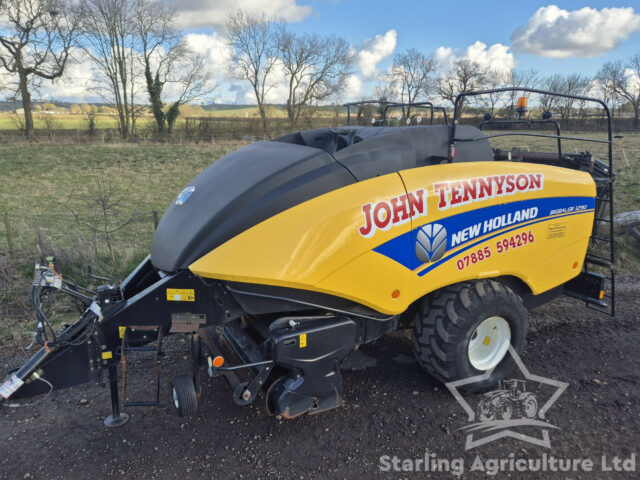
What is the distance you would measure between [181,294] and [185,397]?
2.16 feet

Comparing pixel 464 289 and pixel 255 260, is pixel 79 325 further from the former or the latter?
pixel 464 289

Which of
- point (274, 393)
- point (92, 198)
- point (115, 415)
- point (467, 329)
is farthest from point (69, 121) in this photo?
point (467, 329)

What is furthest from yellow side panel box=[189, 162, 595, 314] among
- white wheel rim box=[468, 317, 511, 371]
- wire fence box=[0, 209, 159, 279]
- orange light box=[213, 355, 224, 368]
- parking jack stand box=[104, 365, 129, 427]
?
wire fence box=[0, 209, 159, 279]

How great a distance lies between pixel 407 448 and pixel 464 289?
1.20m

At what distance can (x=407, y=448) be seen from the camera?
3127mm

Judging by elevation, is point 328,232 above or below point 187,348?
above

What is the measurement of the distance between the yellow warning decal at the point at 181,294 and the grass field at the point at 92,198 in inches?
112

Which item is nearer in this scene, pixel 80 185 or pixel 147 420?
pixel 147 420

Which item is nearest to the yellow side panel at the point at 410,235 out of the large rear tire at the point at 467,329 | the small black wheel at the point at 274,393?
the large rear tire at the point at 467,329

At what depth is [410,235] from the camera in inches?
123

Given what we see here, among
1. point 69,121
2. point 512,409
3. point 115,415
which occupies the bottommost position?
point 512,409

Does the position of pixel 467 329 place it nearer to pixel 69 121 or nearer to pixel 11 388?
pixel 11 388


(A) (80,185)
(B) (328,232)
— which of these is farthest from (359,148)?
(A) (80,185)

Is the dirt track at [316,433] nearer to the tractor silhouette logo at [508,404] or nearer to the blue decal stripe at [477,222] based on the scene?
the tractor silhouette logo at [508,404]
